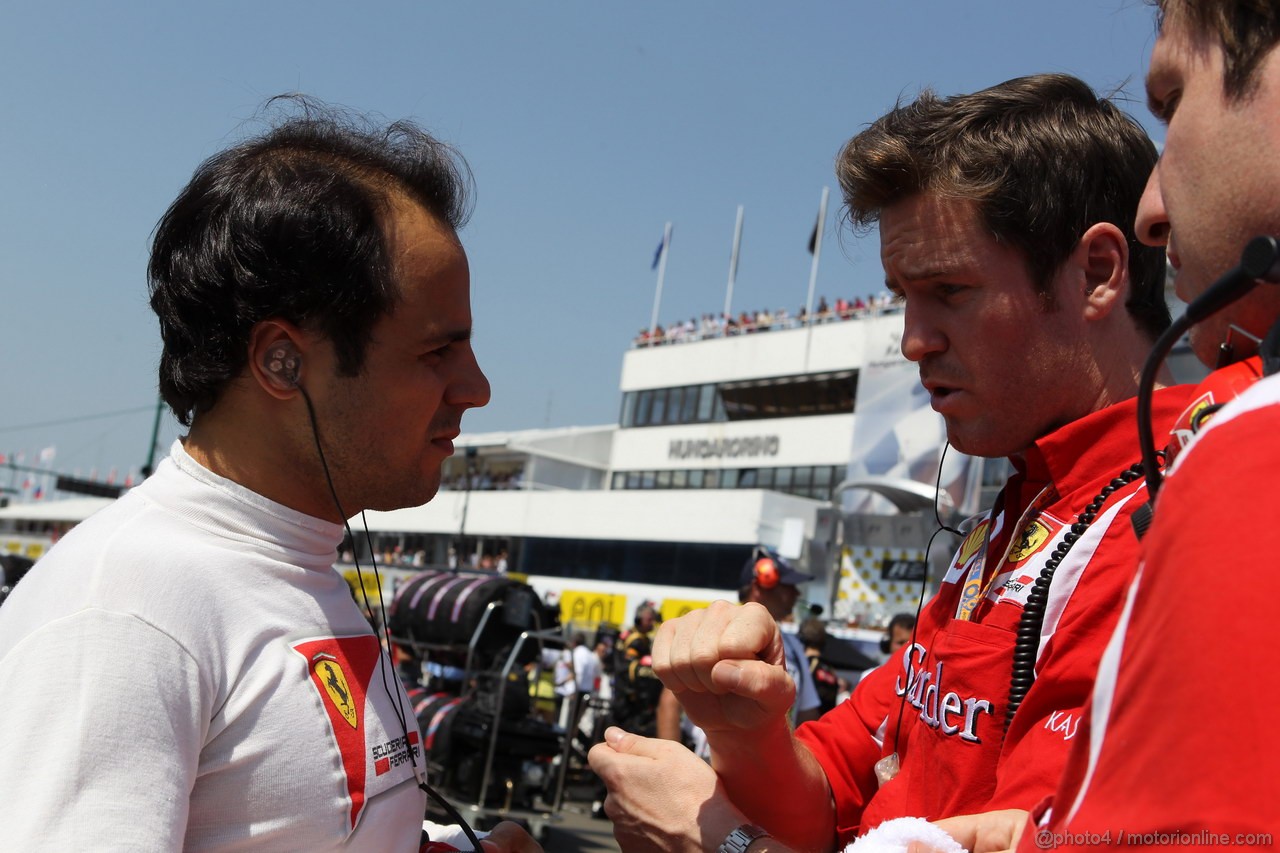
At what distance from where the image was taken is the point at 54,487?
55250mm

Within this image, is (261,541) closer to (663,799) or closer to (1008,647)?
(663,799)

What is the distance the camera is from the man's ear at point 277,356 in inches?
65.7

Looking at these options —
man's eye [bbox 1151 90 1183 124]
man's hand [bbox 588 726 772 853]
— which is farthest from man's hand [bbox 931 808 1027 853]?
man's eye [bbox 1151 90 1183 124]

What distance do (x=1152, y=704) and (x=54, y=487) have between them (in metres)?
62.8

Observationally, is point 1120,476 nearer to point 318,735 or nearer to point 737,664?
point 737,664

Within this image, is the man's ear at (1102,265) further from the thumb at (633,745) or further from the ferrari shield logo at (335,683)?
the ferrari shield logo at (335,683)

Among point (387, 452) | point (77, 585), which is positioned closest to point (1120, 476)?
point (387, 452)

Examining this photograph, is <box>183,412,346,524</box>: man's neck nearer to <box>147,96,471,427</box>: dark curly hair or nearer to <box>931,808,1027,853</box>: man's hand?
<box>147,96,471,427</box>: dark curly hair

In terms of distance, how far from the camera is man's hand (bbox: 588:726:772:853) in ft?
5.54

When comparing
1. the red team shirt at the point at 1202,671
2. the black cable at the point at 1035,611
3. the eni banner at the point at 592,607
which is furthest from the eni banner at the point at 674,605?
the red team shirt at the point at 1202,671

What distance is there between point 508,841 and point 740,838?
51cm

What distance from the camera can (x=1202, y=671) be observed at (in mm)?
583

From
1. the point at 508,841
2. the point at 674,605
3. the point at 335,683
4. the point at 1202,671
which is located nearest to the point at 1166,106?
the point at 1202,671

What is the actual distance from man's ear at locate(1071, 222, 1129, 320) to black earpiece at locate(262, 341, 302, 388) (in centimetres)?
127
